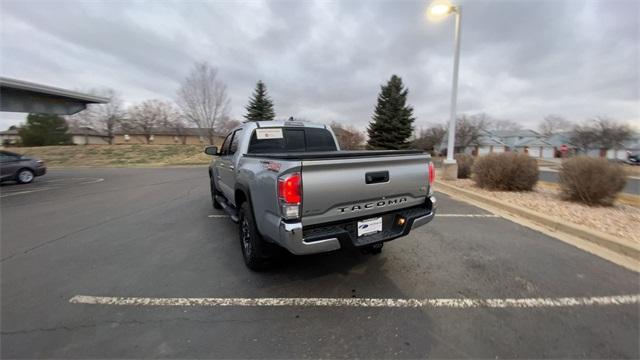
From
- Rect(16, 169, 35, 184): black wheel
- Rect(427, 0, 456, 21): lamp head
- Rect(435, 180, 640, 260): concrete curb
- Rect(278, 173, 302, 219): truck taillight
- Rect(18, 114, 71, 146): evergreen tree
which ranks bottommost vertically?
Rect(435, 180, 640, 260): concrete curb

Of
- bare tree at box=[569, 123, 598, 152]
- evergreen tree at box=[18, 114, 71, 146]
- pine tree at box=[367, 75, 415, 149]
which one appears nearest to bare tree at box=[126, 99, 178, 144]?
evergreen tree at box=[18, 114, 71, 146]

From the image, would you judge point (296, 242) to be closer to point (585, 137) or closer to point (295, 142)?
point (295, 142)

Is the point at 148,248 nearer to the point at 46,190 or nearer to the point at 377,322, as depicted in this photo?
the point at 377,322

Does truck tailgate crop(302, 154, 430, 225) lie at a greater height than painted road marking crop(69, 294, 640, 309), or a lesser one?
greater

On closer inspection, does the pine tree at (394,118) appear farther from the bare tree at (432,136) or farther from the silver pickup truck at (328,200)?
the silver pickup truck at (328,200)

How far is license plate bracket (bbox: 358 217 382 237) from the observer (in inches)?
111

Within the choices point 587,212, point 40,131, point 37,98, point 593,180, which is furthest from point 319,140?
point 40,131

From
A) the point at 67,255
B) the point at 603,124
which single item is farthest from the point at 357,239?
the point at 603,124

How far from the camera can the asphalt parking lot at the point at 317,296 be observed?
7.04 feet

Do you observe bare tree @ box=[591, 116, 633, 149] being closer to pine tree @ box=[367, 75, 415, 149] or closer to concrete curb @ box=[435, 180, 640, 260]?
pine tree @ box=[367, 75, 415, 149]

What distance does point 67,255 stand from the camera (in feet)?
13.1

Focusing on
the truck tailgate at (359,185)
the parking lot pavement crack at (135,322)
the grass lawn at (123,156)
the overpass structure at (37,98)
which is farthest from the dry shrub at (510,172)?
the overpass structure at (37,98)

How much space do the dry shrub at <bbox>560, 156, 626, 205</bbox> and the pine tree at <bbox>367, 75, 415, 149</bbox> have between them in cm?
2533

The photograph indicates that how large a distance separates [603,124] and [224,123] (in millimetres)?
61718
